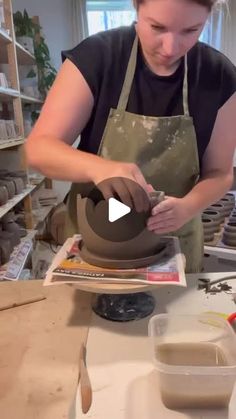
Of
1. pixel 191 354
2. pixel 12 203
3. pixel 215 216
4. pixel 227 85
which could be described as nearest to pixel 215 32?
pixel 215 216

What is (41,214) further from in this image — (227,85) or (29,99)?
(227,85)

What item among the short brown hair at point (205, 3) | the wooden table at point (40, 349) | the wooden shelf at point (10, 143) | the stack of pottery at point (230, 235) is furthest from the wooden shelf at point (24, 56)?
the wooden table at point (40, 349)

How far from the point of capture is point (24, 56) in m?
2.84

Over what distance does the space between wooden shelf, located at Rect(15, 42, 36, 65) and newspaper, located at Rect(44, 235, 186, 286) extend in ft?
7.06

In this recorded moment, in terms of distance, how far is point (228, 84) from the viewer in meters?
0.82

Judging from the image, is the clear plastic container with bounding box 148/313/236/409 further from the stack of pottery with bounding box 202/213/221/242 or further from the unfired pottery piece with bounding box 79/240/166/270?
the stack of pottery with bounding box 202/213/221/242

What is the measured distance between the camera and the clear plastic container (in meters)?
0.47

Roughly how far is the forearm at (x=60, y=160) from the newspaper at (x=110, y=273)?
0.15m

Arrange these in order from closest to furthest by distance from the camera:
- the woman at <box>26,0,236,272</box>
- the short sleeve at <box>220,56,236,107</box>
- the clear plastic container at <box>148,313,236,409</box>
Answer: the clear plastic container at <box>148,313,236,409</box>
the woman at <box>26,0,236,272</box>
the short sleeve at <box>220,56,236,107</box>

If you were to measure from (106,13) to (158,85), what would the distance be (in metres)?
2.93

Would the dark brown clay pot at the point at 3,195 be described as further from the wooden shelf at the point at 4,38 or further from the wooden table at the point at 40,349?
the wooden table at the point at 40,349

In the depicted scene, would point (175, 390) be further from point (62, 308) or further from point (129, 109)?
point (129, 109)

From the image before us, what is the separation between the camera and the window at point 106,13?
130 inches

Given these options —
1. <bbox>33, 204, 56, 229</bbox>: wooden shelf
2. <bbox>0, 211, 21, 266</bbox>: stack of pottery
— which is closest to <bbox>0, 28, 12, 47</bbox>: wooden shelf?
<bbox>0, 211, 21, 266</bbox>: stack of pottery
